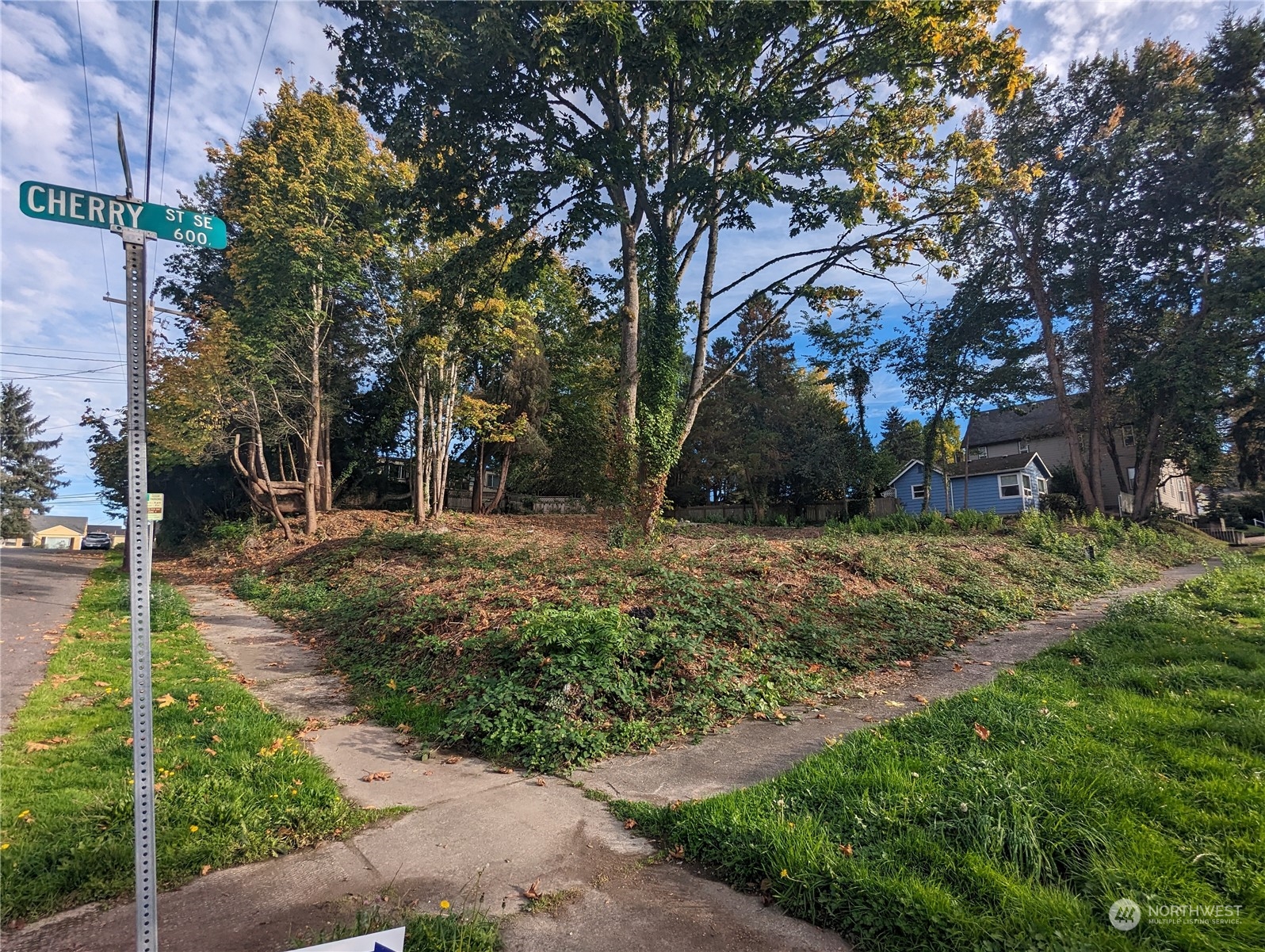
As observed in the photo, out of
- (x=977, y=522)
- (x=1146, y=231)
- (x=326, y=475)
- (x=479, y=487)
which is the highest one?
(x=1146, y=231)

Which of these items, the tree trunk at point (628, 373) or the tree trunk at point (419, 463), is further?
the tree trunk at point (419, 463)

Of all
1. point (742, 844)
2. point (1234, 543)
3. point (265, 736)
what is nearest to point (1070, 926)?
point (742, 844)

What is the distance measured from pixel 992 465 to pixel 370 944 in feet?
134

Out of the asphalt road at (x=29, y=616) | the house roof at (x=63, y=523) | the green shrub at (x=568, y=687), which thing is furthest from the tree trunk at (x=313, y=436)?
the house roof at (x=63, y=523)

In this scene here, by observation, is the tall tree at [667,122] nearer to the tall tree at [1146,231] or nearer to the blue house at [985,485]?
the tall tree at [1146,231]

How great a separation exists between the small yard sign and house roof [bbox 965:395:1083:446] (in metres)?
40.0

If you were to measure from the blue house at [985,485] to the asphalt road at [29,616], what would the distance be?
32.1 meters

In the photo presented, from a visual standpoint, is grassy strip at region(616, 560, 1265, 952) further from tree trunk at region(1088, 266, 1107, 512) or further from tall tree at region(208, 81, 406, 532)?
tree trunk at region(1088, 266, 1107, 512)

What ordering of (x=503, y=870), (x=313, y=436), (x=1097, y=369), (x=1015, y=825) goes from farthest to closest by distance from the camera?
(x=1097, y=369) < (x=313, y=436) < (x=503, y=870) < (x=1015, y=825)

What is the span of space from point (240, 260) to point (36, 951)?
19.5m

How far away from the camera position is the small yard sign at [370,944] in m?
2.19

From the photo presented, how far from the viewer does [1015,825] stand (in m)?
2.94

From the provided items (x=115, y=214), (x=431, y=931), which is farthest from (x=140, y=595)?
(x=431, y=931)

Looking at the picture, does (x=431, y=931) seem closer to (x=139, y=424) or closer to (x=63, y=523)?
(x=139, y=424)
